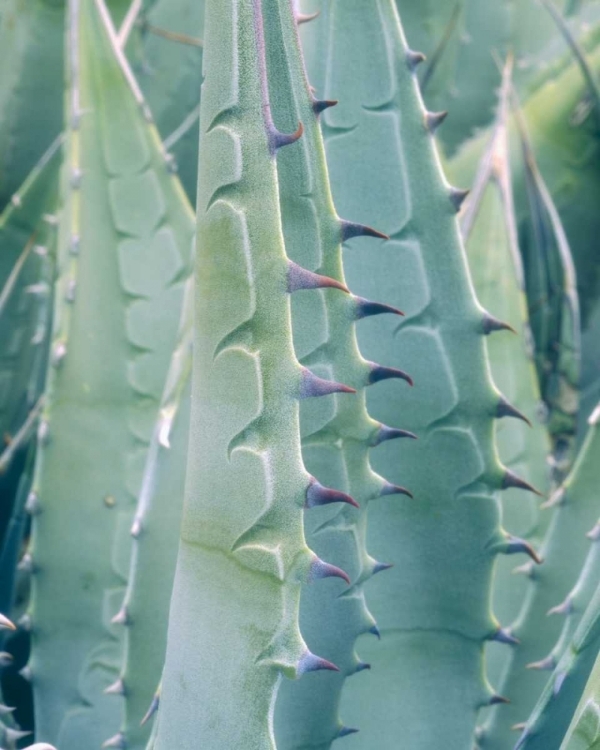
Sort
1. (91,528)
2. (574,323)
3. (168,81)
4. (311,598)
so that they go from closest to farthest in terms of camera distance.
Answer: (311,598), (91,528), (574,323), (168,81)

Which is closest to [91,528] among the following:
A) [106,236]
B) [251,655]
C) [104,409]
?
[104,409]

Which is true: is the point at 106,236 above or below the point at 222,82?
below

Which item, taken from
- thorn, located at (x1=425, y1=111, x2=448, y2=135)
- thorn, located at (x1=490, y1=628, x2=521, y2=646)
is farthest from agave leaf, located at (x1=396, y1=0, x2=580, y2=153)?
thorn, located at (x1=490, y1=628, x2=521, y2=646)

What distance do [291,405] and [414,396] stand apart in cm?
20

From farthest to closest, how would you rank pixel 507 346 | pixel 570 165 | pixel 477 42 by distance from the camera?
pixel 477 42 < pixel 570 165 < pixel 507 346

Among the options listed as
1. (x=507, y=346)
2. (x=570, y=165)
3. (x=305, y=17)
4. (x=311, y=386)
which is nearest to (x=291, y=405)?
(x=311, y=386)

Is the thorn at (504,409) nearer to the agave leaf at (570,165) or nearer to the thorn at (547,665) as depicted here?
the thorn at (547,665)

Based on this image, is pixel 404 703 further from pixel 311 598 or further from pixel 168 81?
pixel 168 81

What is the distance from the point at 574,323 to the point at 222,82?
55cm

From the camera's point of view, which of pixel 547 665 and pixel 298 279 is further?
pixel 547 665

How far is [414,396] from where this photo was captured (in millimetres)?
549

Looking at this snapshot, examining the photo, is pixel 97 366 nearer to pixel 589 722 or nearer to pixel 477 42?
pixel 589 722

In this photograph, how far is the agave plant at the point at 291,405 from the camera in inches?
14.5

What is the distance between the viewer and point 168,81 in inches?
40.9
